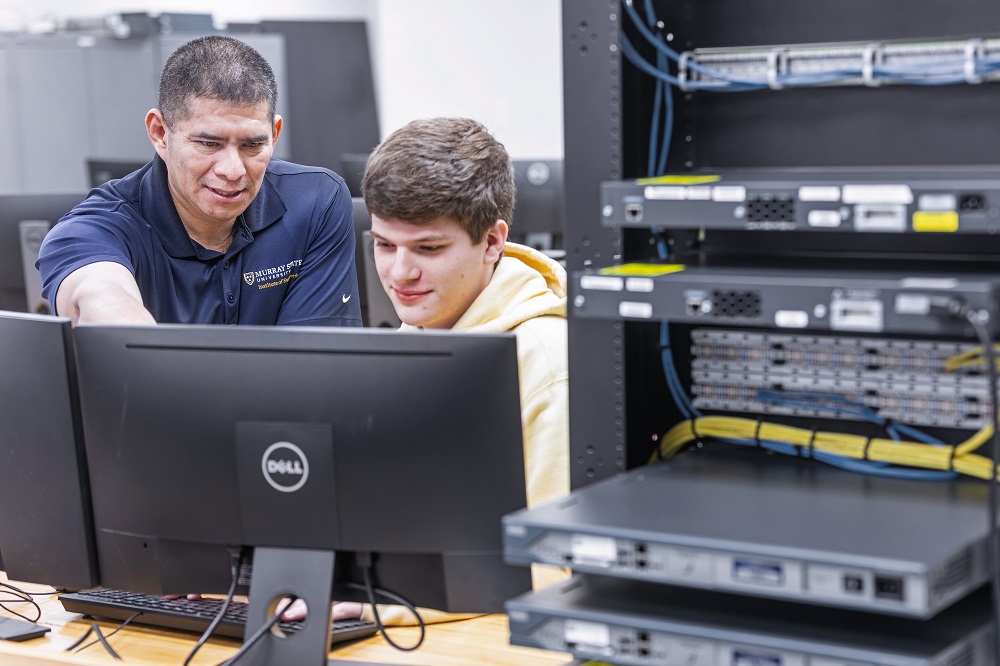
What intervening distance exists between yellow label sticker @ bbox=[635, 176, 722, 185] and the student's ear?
46 centimetres

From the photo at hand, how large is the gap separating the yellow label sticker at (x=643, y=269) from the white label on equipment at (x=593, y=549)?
0.96ft

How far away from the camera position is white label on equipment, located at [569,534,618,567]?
1.20 m

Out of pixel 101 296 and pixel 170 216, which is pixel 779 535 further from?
pixel 170 216

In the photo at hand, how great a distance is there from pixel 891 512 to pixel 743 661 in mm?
219

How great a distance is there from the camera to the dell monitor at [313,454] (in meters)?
1.34

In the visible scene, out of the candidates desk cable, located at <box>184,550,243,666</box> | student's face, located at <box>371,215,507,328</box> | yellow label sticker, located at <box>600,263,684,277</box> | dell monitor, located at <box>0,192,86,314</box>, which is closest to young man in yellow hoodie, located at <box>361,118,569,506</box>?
student's face, located at <box>371,215,507,328</box>

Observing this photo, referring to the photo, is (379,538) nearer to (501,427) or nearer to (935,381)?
(501,427)

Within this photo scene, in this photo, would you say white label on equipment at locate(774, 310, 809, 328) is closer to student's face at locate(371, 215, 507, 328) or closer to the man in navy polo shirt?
student's face at locate(371, 215, 507, 328)

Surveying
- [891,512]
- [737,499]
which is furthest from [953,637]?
[737,499]

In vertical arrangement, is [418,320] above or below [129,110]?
below

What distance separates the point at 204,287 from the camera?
7.64 ft

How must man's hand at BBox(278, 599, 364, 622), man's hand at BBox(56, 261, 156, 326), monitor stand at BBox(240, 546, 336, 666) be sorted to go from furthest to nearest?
1. man's hand at BBox(56, 261, 156, 326)
2. man's hand at BBox(278, 599, 364, 622)
3. monitor stand at BBox(240, 546, 336, 666)

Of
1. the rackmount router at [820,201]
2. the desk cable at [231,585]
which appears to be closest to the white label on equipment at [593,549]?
the rackmount router at [820,201]

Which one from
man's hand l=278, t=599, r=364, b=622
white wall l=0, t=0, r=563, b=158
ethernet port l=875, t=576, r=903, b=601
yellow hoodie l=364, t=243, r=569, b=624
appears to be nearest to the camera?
ethernet port l=875, t=576, r=903, b=601
